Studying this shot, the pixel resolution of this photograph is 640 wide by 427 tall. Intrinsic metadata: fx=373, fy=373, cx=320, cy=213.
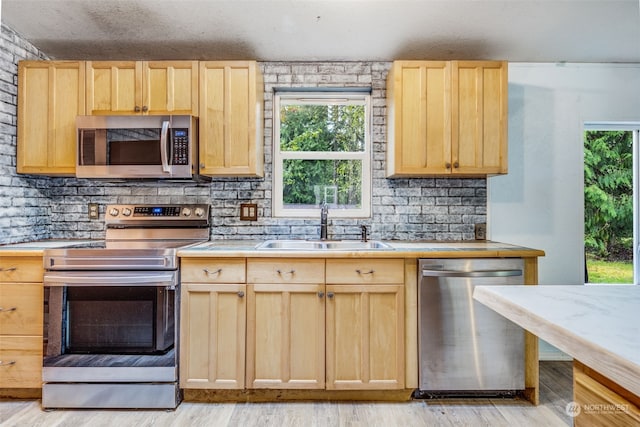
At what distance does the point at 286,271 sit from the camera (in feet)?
7.02

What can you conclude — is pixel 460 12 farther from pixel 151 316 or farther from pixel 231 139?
pixel 151 316

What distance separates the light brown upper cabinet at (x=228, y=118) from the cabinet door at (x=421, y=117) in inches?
38.3

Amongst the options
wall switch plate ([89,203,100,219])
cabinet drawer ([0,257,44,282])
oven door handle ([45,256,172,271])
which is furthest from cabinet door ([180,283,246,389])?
wall switch plate ([89,203,100,219])

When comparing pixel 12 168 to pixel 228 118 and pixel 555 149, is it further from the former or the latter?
pixel 555 149

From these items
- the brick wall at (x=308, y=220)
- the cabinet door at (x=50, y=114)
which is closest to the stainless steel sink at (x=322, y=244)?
the brick wall at (x=308, y=220)

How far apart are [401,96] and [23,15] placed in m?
2.36

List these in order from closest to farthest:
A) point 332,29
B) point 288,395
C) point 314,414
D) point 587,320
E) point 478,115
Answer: point 587,320, point 314,414, point 288,395, point 332,29, point 478,115

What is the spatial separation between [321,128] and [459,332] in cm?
175

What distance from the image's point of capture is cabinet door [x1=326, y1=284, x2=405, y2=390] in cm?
213

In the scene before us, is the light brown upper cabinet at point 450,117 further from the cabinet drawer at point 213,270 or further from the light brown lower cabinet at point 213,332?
the light brown lower cabinet at point 213,332

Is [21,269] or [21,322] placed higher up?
[21,269]

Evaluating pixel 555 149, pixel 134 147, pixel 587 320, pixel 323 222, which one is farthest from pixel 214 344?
pixel 555 149

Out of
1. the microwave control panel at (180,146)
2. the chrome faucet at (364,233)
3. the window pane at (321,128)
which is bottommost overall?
the chrome faucet at (364,233)

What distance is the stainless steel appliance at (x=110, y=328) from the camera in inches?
→ 82.0
